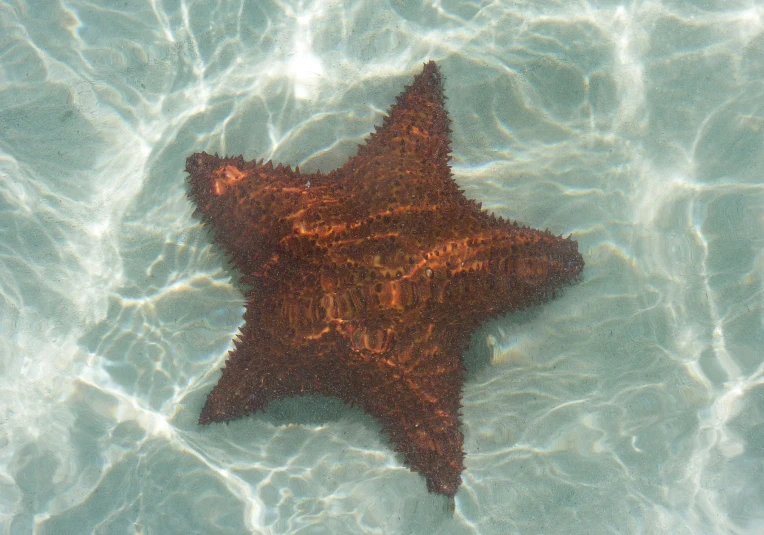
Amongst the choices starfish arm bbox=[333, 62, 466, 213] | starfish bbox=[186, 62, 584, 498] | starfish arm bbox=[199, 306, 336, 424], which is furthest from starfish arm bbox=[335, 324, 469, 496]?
starfish arm bbox=[333, 62, 466, 213]

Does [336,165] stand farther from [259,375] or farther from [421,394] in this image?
[421,394]

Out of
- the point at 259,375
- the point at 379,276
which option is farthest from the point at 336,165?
the point at 259,375

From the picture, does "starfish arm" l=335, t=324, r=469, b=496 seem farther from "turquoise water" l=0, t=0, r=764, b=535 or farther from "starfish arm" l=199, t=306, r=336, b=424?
"turquoise water" l=0, t=0, r=764, b=535

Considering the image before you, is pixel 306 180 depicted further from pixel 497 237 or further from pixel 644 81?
pixel 644 81

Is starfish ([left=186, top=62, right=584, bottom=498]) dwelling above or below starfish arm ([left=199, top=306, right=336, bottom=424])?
above

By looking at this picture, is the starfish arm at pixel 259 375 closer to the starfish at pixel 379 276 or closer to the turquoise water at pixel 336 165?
the starfish at pixel 379 276

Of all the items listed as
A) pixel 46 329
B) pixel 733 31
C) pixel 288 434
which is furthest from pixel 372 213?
pixel 733 31
